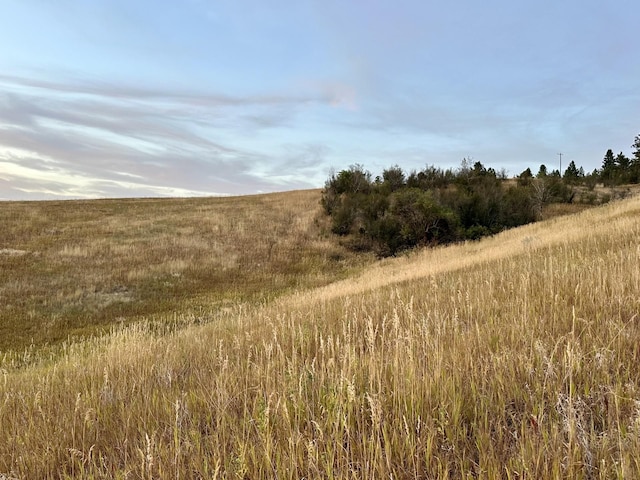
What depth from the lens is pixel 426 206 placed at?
2658cm

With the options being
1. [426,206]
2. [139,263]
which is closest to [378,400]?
[139,263]

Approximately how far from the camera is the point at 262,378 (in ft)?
10.1

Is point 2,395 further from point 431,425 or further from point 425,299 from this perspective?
point 425,299

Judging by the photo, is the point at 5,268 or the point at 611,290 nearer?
the point at 611,290

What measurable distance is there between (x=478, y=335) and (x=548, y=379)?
2.63 feet

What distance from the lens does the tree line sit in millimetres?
26844

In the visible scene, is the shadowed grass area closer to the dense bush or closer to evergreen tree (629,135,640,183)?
the dense bush

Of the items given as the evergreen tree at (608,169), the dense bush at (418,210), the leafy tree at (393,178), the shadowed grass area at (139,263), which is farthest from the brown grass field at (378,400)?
the evergreen tree at (608,169)

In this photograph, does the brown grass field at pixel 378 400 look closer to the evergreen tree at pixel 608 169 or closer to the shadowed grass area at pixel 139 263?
the shadowed grass area at pixel 139 263

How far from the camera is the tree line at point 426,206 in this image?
26.8 m

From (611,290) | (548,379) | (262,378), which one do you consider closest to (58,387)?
(262,378)

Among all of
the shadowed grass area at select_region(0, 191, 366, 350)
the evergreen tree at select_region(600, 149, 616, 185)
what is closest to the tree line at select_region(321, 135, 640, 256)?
the shadowed grass area at select_region(0, 191, 366, 350)

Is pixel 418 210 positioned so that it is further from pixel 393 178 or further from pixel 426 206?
pixel 393 178

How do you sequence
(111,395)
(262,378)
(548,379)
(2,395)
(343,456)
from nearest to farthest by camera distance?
1. (343,456)
2. (548,379)
3. (262,378)
4. (111,395)
5. (2,395)
